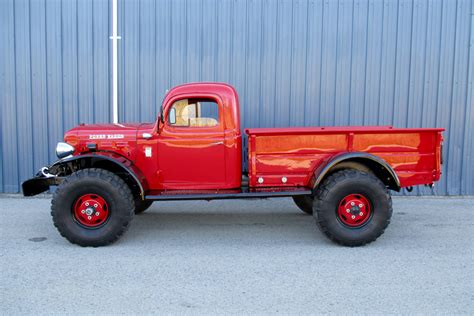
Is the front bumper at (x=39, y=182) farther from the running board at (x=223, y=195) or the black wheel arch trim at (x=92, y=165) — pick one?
the running board at (x=223, y=195)

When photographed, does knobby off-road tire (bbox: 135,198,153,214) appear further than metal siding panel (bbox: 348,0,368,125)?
No

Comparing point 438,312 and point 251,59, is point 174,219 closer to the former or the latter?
point 251,59

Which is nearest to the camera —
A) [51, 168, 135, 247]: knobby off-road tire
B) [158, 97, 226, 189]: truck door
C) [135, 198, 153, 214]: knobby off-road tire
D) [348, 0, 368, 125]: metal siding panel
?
[51, 168, 135, 247]: knobby off-road tire

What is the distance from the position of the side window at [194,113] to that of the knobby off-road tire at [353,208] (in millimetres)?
1639

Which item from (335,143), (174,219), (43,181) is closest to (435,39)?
(335,143)

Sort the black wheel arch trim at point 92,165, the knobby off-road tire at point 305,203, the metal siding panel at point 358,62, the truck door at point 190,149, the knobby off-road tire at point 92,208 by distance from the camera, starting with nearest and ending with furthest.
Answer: the knobby off-road tire at point 92,208 < the black wheel arch trim at point 92,165 < the truck door at point 190,149 < the knobby off-road tire at point 305,203 < the metal siding panel at point 358,62

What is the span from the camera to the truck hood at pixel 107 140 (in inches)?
209

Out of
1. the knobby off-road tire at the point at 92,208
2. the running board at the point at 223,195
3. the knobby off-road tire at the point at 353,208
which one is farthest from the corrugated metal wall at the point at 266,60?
the knobby off-road tire at the point at 92,208

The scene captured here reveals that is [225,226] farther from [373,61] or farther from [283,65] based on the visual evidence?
[373,61]

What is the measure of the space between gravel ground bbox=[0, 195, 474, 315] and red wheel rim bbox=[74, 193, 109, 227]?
33 cm

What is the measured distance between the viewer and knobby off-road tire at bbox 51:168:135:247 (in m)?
4.90

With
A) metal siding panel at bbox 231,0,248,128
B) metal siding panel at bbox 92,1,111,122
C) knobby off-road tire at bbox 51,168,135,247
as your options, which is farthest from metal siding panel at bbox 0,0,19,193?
metal siding panel at bbox 231,0,248,128

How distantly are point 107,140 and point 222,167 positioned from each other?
1.49 metres

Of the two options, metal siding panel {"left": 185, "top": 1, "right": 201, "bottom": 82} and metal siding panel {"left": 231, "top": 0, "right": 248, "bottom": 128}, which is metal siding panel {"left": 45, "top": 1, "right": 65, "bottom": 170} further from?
metal siding panel {"left": 231, "top": 0, "right": 248, "bottom": 128}
